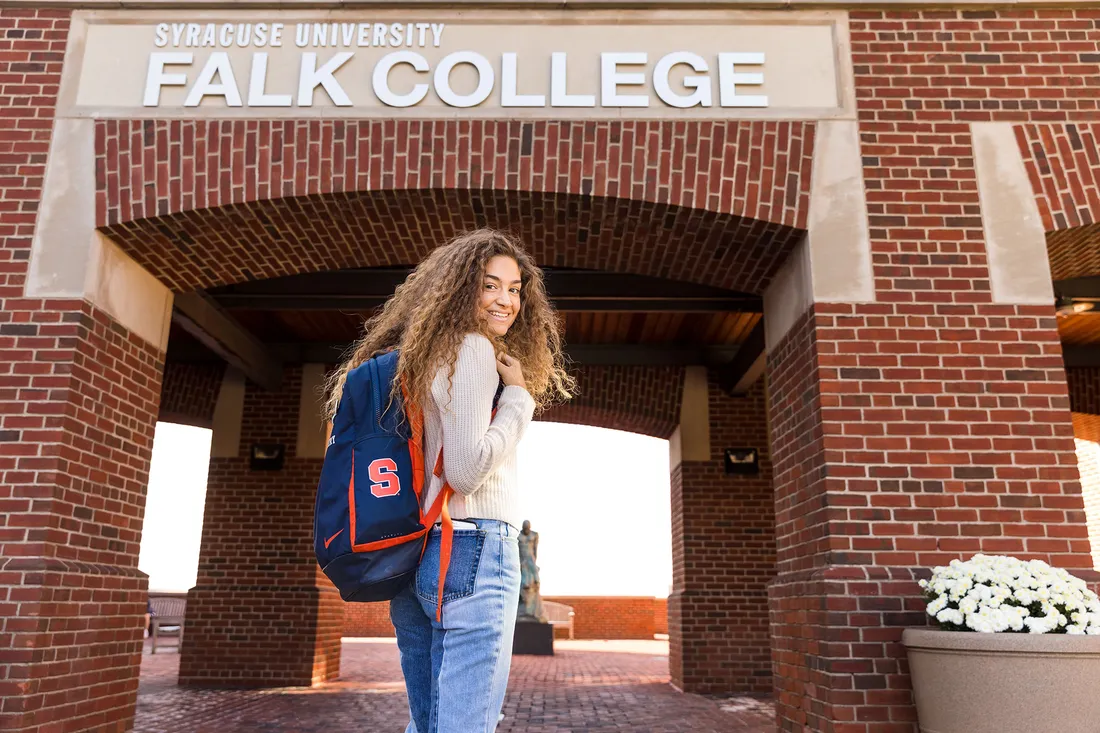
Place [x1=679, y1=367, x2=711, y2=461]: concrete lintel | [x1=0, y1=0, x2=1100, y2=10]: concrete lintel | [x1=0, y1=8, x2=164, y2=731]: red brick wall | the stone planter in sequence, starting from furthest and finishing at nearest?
[x1=679, y1=367, x2=711, y2=461]: concrete lintel
[x1=0, y1=0, x2=1100, y2=10]: concrete lintel
[x1=0, y1=8, x2=164, y2=731]: red brick wall
the stone planter

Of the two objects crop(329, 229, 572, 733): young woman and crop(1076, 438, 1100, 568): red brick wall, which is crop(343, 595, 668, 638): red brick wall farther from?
crop(329, 229, 572, 733): young woman

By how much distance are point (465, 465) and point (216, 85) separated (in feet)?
14.5

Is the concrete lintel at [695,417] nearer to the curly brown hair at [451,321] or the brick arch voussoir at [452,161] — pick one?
the brick arch voussoir at [452,161]

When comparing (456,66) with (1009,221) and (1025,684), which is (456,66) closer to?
(1009,221)

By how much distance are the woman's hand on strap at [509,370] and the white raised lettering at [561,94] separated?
349 centimetres

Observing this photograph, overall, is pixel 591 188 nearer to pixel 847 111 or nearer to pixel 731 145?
pixel 731 145

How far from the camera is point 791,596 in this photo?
16.6 feet

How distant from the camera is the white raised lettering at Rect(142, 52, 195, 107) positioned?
17.8ft

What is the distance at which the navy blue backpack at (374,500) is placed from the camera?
1.87 m

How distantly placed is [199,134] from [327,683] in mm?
6900

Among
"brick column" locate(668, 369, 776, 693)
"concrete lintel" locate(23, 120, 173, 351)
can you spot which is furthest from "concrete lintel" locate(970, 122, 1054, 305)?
"brick column" locate(668, 369, 776, 693)

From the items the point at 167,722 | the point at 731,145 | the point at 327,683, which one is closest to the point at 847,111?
the point at 731,145

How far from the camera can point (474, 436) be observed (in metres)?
1.97

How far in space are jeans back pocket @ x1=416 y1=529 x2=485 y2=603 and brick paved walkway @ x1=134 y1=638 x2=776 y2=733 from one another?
504 cm
